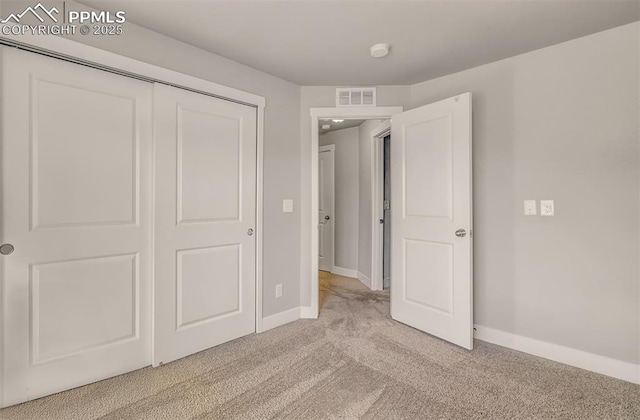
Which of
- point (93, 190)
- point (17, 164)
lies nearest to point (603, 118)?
point (93, 190)

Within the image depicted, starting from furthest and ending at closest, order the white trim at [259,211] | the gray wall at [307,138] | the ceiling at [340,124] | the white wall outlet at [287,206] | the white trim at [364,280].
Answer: the ceiling at [340,124]
the white trim at [364,280]
the gray wall at [307,138]
the white wall outlet at [287,206]
the white trim at [259,211]

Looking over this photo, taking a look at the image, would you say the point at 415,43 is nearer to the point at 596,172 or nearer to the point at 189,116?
the point at 596,172

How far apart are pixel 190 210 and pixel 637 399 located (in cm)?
312

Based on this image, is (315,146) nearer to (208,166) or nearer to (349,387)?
(208,166)

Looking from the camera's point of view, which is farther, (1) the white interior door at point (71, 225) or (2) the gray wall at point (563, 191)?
(2) the gray wall at point (563, 191)

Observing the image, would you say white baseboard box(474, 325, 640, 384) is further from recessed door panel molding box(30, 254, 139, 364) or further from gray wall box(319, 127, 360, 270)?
recessed door panel molding box(30, 254, 139, 364)

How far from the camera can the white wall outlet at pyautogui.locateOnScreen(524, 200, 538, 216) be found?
241cm

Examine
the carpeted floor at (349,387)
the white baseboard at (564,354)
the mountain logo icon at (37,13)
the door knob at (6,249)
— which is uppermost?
the mountain logo icon at (37,13)

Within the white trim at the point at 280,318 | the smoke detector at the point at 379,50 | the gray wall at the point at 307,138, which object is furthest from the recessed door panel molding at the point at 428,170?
the white trim at the point at 280,318

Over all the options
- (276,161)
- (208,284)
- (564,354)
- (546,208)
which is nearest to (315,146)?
(276,161)

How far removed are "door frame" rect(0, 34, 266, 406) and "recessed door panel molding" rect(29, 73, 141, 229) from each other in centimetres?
15

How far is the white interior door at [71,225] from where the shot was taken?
170cm

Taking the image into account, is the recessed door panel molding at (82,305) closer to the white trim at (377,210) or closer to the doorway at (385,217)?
the white trim at (377,210)

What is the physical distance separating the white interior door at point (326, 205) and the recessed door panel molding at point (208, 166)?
8.60ft
